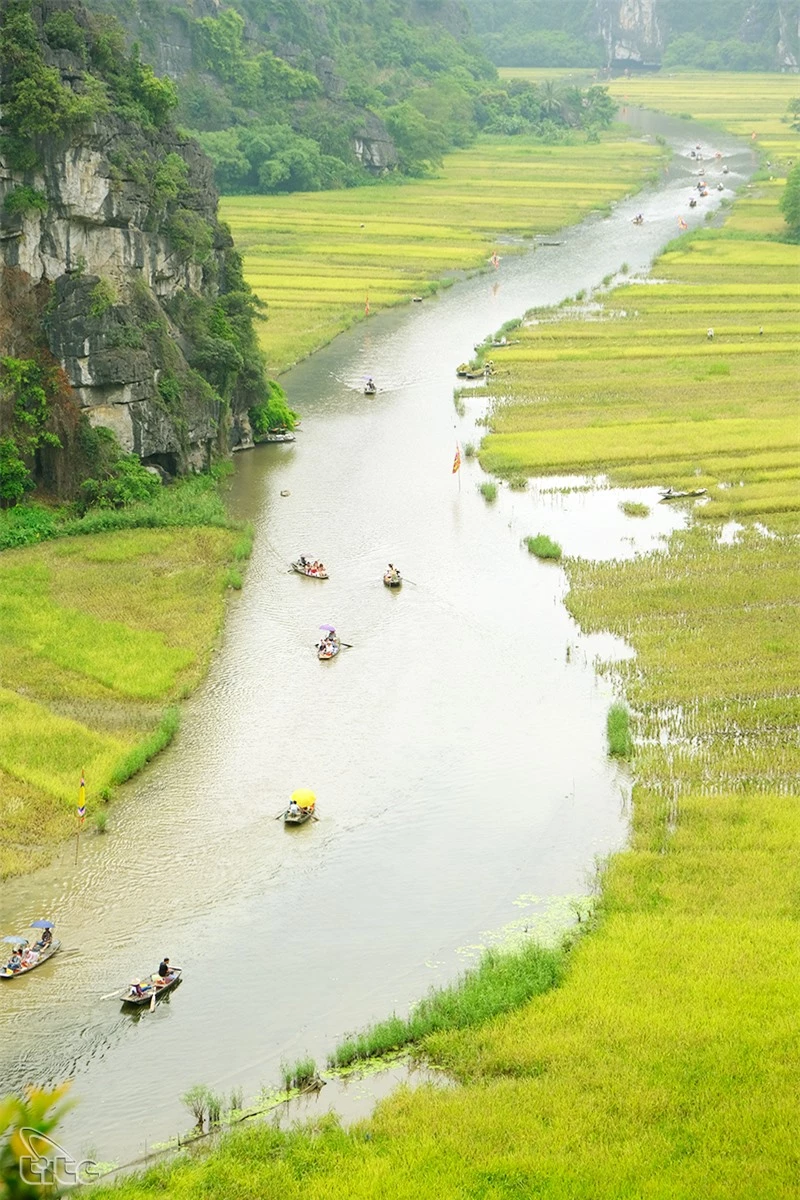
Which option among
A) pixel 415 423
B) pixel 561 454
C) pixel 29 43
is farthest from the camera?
pixel 415 423

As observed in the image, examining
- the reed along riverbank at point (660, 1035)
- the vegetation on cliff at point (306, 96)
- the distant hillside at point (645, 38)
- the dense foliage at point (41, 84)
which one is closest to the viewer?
the reed along riverbank at point (660, 1035)

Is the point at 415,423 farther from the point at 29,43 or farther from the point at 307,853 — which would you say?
the point at 307,853

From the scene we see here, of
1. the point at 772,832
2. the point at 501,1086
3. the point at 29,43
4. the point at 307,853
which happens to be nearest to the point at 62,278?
the point at 29,43

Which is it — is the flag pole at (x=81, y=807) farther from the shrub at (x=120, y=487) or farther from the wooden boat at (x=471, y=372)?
the wooden boat at (x=471, y=372)

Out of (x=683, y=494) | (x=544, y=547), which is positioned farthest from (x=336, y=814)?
(x=683, y=494)

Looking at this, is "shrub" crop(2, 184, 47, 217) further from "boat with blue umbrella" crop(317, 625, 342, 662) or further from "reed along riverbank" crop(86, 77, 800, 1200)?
"reed along riverbank" crop(86, 77, 800, 1200)

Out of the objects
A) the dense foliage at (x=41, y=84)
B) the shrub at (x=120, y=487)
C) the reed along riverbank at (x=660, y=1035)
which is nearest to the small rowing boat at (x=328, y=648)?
the reed along riverbank at (x=660, y=1035)

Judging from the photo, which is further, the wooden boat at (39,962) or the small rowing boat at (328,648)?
the small rowing boat at (328,648)
